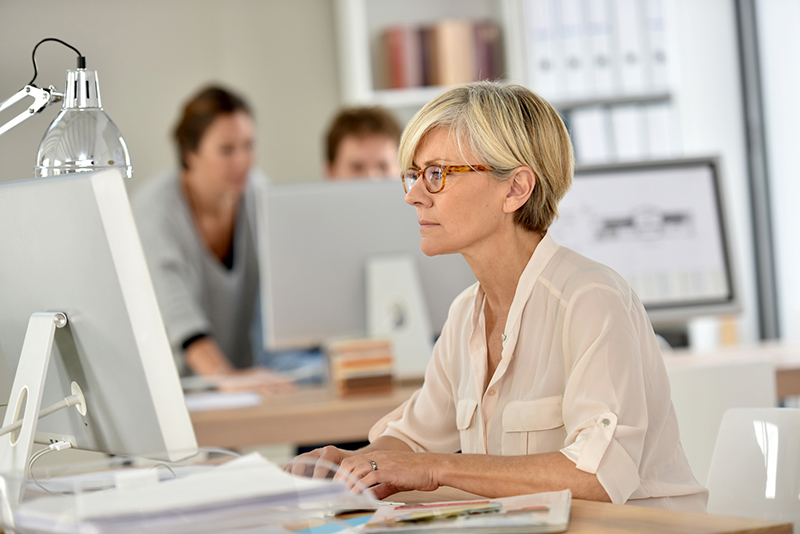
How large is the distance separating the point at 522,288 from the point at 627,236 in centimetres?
141

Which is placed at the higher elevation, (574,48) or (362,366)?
(574,48)

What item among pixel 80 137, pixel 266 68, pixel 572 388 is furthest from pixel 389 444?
pixel 266 68

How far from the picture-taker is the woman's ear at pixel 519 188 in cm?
129

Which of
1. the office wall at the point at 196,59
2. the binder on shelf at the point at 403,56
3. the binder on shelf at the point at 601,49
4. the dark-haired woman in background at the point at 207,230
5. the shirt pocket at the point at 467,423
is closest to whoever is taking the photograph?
the shirt pocket at the point at 467,423

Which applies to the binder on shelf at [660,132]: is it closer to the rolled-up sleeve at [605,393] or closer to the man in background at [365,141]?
the man in background at [365,141]

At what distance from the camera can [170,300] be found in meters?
2.99

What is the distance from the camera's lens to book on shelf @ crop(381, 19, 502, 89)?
3.73 m

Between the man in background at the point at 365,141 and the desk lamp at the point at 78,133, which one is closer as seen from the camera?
the desk lamp at the point at 78,133

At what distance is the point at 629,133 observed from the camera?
3648mm

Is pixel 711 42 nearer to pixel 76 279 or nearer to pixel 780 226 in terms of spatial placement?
pixel 780 226

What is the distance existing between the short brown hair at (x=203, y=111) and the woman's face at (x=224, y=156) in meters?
0.02

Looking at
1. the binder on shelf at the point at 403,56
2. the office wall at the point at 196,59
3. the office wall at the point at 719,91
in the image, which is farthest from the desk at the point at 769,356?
the office wall at the point at 196,59

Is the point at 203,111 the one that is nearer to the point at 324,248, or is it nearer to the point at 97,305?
the point at 324,248

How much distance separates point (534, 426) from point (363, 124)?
2030 mm
